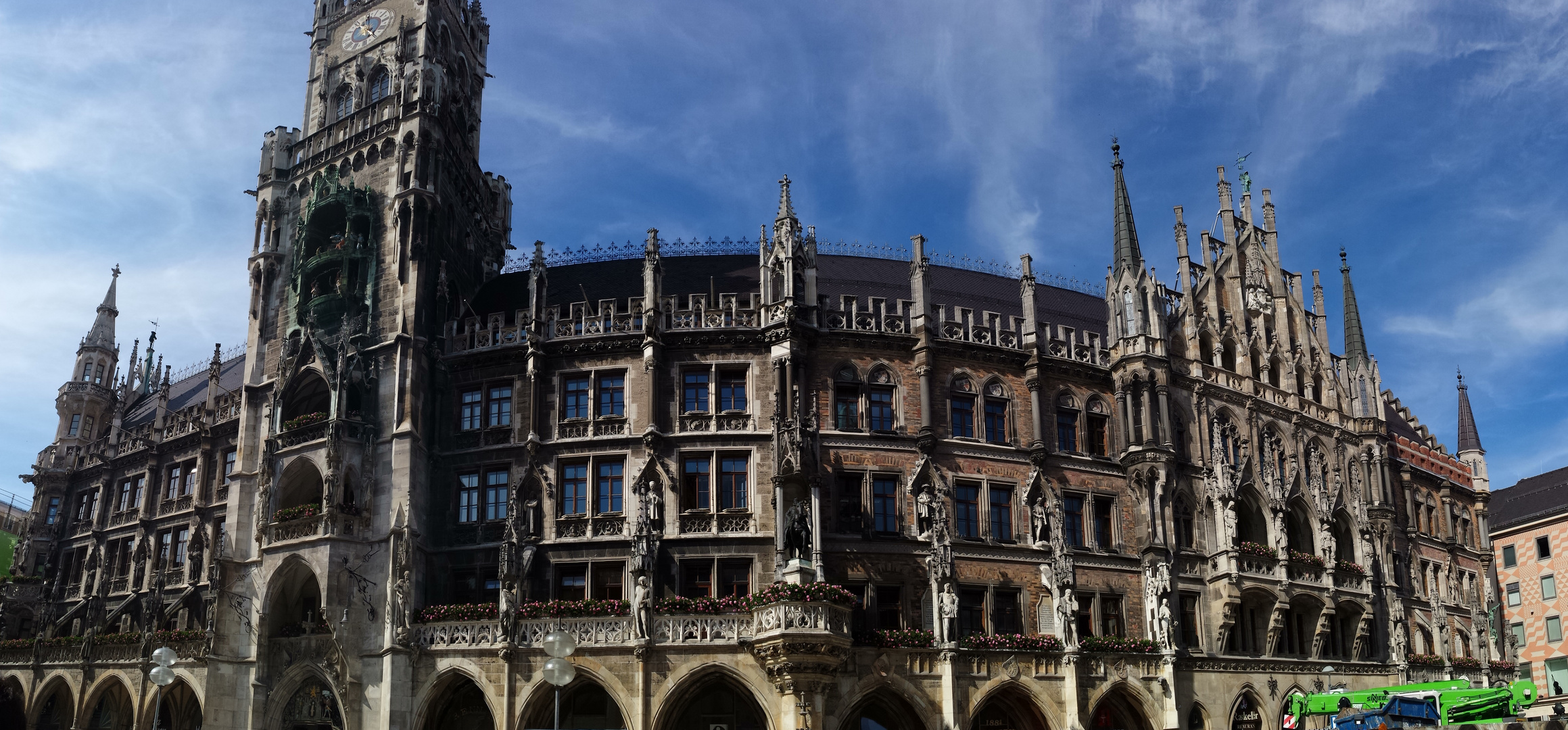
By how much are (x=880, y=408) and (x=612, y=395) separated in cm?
946

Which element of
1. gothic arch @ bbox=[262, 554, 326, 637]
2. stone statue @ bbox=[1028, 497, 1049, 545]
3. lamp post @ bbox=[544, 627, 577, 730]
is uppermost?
stone statue @ bbox=[1028, 497, 1049, 545]

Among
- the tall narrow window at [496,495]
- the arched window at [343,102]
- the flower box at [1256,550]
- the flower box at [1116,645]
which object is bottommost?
the flower box at [1116,645]

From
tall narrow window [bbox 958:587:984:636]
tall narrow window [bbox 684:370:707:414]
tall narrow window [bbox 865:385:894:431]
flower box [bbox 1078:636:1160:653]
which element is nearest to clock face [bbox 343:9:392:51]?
tall narrow window [bbox 684:370:707:414]

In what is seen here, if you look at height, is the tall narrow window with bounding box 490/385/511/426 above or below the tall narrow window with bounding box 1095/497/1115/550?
above

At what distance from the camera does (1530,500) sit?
70.4m

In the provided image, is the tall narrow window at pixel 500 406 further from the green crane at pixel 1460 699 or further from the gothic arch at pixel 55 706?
the green crane at pixel 1460 699

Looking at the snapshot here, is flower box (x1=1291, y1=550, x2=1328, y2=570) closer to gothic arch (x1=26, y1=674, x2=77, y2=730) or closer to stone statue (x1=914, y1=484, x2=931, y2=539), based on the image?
stone statue (x1=914, y1=484, x2=931, y2=539)

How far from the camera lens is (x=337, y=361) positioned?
44812 mm

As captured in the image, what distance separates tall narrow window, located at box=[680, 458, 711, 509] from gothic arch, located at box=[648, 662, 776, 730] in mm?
5700

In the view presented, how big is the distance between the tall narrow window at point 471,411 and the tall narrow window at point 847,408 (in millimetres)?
12730

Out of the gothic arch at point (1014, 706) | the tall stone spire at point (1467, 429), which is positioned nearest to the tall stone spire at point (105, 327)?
the gothic arch at point (1014, 706)

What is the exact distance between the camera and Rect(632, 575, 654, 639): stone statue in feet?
129

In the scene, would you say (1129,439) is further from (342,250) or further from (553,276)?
(342,250)

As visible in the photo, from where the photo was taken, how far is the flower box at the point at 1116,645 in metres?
42.2
